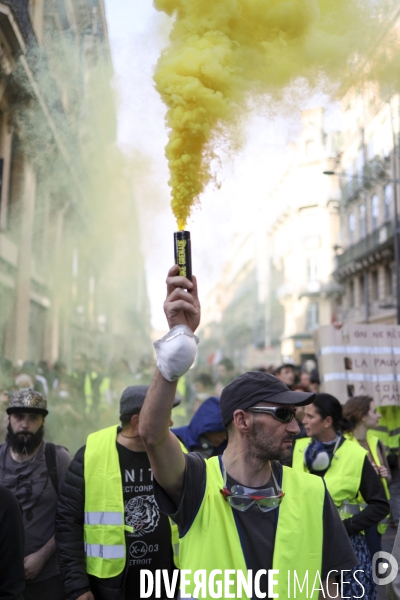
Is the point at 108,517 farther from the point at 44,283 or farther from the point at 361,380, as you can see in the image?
the point at 44,283

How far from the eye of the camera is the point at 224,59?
Result: 2.52 meters

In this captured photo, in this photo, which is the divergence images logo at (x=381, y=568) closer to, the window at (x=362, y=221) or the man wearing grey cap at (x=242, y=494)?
the man wearing grey cap at (x=242, y=494)

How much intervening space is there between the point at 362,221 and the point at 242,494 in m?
A: 30.0

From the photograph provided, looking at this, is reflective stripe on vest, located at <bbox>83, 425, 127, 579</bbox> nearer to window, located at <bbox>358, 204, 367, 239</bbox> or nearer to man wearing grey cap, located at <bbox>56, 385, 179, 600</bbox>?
man wearing grey cap, located at <bbox>56, 385, 179, 600</bbox>

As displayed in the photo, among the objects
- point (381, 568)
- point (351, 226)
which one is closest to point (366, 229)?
point (351, 226)

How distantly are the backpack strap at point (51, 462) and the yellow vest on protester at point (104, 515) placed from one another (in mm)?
446

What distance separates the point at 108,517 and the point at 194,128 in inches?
74.2

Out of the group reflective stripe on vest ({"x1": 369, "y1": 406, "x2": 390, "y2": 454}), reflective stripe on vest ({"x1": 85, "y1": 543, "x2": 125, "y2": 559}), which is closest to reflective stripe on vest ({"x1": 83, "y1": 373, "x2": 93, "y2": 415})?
reflective stripe on vest ({"x1": 369, "y1": 406, "x2": 390, "y2": 454})

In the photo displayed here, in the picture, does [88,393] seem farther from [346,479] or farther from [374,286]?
[374,286]

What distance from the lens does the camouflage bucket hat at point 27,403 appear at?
3.47 metres

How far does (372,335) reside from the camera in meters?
6.26

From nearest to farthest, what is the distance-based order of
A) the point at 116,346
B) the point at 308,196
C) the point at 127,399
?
the point at 127,399 → the point at 116,346 → the point at 308,196

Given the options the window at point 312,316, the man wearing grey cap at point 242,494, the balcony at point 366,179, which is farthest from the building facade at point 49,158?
the window at point 312,316

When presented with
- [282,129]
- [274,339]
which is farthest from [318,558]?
[274,339]
